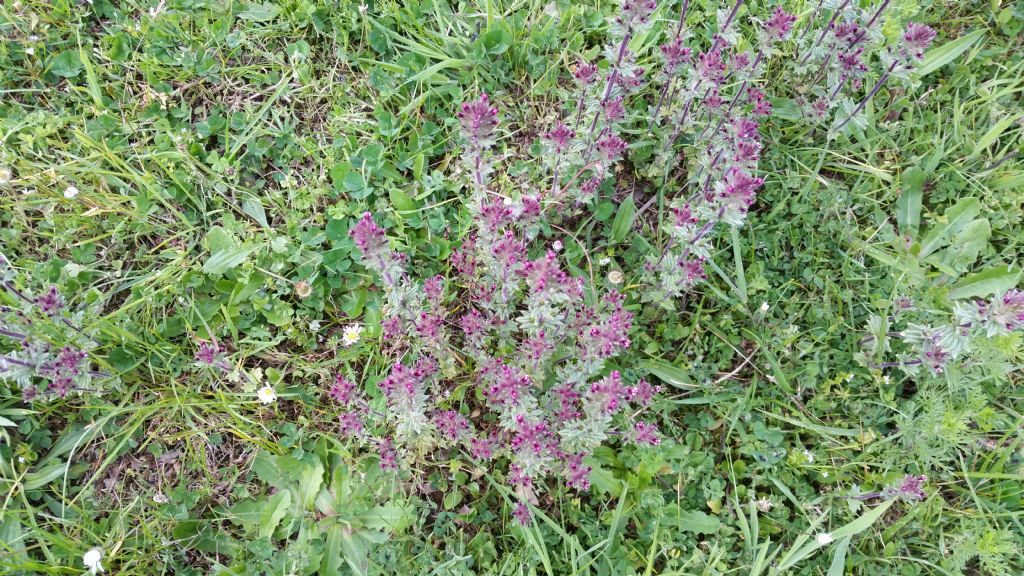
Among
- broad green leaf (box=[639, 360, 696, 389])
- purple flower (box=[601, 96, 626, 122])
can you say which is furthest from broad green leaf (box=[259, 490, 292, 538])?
purple flower (box=[601, 96, 626, 122])

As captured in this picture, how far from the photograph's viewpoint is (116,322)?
3.63 metres

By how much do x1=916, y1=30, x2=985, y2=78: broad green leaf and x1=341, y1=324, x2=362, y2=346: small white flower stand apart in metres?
4.21

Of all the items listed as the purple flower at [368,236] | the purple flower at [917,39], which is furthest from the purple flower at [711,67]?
the purple flower at [368,236]

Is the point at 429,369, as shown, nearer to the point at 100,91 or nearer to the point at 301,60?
the point at 301,60

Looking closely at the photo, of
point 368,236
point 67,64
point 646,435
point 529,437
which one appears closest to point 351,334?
point 368,236

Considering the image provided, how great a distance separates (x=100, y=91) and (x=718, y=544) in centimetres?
490

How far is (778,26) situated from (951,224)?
5.80 ft

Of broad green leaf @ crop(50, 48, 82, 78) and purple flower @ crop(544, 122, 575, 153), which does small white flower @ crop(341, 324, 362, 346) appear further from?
broad green leaf @ crop(50, 48, 82, 78)

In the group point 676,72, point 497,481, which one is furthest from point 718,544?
point 676,72

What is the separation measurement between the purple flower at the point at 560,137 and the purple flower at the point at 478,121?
485mm

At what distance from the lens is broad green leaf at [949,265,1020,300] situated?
3.68 metres

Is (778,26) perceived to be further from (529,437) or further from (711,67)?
(529,437)

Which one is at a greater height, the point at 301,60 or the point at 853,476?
the point at 301,60

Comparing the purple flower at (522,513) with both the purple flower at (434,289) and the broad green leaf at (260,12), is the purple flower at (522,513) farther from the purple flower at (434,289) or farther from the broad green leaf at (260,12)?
the broad green leaf at (260,12)
